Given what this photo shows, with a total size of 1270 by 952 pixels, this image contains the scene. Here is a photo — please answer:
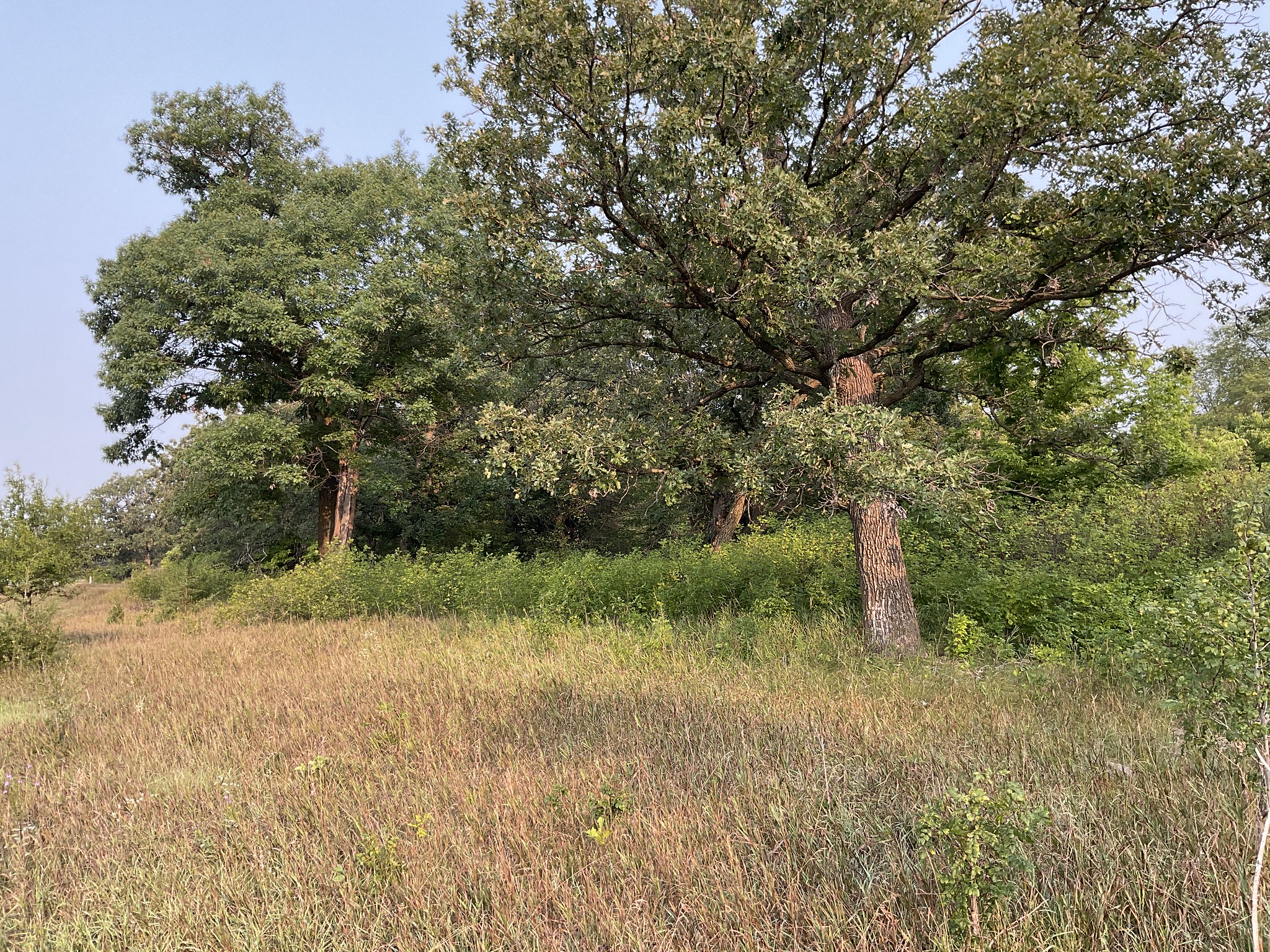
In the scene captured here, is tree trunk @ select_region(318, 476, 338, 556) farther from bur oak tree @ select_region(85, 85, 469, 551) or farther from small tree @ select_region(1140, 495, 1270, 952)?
small tree @ select_region(1140, 495, 1270, 952)

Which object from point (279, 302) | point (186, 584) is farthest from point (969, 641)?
point (186, 584)

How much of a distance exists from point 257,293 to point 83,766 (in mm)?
14884

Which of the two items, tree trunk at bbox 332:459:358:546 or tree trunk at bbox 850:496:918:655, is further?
tree trunk at bbox 332:459:358:546

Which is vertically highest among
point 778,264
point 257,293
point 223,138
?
point 223,138

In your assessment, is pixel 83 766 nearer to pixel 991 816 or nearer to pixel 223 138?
pixel 991 816

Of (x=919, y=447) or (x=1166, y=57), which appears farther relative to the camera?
(x=1166, y=57)

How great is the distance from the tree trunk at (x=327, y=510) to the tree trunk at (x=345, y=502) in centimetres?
47

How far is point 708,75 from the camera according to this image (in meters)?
6.22

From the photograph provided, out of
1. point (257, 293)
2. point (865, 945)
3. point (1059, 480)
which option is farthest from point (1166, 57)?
point (257, 293)

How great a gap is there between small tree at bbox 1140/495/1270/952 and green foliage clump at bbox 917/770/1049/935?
753mm

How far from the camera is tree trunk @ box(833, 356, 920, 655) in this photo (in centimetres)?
693

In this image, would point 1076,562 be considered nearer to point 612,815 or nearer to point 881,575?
point 881,575

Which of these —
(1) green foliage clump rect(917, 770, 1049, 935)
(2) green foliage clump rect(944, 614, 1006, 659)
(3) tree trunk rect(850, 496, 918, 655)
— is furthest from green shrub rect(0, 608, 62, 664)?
(2) green foliage clump rect(944, 614, 1006, 659)

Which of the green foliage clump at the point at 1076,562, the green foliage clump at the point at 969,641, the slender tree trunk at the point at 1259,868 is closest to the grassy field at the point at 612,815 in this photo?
the slender tree trunk at the point at 1259,868
